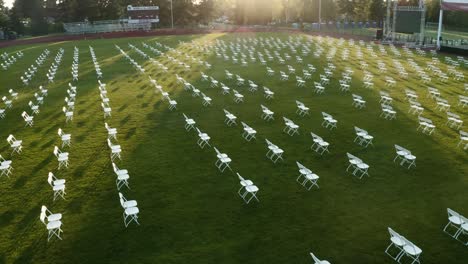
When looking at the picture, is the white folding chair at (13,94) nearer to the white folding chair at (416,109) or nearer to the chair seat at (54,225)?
the chair seat at (54,225)

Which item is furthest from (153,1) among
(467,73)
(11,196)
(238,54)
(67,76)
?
(11,196)

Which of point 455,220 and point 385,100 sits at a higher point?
point 385,100

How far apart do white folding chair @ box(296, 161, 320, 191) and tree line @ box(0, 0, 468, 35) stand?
8580 centimetres

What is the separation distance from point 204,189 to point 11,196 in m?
6.91

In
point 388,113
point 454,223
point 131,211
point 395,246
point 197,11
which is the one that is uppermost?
point 197,11

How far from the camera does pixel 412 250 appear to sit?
9836 mm

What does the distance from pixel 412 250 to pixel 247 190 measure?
17.3ft

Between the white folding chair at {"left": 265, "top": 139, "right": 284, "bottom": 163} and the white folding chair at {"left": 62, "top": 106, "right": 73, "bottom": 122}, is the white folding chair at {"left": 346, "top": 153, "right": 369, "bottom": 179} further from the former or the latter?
the white folding chair at {"left": 62, "top": 106, "right": 73, "bottom": 122}

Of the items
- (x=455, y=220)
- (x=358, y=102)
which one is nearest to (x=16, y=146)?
(x=455, y=220)

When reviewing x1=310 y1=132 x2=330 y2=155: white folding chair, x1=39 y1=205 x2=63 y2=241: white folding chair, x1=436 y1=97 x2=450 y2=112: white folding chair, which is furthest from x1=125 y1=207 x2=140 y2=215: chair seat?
x1=436 y1=97 x2=450 y2=112: white folding chair

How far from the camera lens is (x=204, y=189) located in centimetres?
1448

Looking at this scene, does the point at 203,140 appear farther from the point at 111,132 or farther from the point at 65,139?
the point at 65,139

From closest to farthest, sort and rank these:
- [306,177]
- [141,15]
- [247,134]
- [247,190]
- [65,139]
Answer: [247,190] < [306,177] < [65,139] < [247,134] < [141,15]

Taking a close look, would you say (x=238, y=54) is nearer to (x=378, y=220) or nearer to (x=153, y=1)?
(x=378, y=220)
